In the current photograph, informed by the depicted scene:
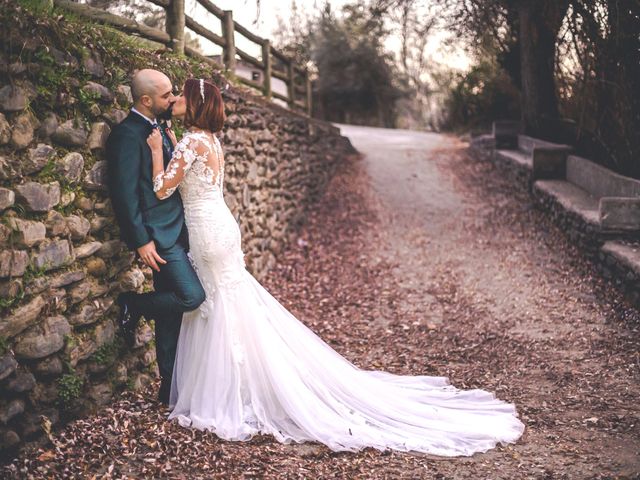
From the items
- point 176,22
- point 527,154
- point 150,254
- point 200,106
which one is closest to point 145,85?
point 200,106

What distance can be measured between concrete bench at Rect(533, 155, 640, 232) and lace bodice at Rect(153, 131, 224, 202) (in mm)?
4874

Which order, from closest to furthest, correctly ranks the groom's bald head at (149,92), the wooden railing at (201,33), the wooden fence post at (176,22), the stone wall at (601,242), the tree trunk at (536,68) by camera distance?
1. the groom's bald head at (149,92)
2. the wooden railing at (201,33)
3. the wooden fence post at (176,22)
4. the stone wall at (601,242)
5. the tree trunk at (536,68)

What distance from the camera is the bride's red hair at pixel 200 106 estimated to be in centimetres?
400

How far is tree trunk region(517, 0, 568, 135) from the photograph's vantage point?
11117mm

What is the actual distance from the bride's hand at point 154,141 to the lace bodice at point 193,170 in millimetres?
104

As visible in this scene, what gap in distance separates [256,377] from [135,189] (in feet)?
4.48

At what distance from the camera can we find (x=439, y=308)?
6.95m

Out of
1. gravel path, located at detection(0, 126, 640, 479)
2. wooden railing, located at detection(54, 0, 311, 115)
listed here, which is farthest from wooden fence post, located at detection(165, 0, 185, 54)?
gravel path, located at detection(0, 126, 640, 479)

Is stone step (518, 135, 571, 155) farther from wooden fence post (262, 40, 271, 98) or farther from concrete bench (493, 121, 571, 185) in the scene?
wooden fence post (262, 40, 271, 98)

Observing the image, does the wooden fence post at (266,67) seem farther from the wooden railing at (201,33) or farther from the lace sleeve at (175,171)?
the lace sleeve at (175,171)

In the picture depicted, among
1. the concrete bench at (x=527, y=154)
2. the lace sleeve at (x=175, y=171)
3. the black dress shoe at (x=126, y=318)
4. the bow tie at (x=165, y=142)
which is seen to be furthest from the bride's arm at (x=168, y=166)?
the concrete bench at (x=527, y=154)

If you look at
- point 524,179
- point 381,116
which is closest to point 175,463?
point 524,179

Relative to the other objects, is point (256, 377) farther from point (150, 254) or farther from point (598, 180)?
point (598, 180)

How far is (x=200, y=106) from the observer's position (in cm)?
400
